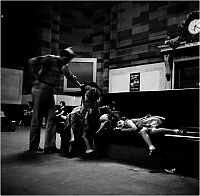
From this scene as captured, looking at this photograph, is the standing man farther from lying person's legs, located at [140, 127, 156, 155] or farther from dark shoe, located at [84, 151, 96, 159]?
lying person's legs, located at [140, 127, 156, 155]

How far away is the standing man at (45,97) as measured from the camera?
3463 millimetres

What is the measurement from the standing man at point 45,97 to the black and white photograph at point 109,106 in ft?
0.05

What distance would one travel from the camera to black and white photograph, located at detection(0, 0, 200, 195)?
2.15 meters

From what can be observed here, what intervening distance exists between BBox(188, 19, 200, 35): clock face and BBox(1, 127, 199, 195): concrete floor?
537 cm

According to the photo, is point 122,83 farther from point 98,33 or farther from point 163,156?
point 163,156

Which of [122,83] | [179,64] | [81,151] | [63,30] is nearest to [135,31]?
[122,83]

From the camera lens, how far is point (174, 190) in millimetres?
1821

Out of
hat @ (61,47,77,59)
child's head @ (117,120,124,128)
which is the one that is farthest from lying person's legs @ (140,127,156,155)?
hat @ (61,47,77,59)

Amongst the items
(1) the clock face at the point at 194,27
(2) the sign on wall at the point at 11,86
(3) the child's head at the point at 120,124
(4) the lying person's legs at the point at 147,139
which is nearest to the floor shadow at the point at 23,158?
(3) the child's head at the point at 120,124

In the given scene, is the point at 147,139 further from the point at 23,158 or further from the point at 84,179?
the point at 23,158

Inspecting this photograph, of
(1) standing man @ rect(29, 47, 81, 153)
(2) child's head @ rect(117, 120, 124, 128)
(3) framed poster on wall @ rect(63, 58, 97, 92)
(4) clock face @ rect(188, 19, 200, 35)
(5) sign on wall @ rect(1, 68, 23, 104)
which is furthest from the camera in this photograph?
(3) framed poster on wall @ rect(63, 58, 97, 92)

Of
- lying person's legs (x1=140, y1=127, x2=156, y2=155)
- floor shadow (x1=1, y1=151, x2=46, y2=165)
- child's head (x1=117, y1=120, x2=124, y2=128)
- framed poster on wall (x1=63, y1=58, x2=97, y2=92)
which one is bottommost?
floor shadow (x1=1, y1=151, x2=46, y2=165)

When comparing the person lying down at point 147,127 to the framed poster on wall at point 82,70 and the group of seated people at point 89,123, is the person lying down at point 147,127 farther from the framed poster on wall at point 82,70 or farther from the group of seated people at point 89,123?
the framed poster on wall at point 82,70

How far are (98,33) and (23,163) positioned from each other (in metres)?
8.64
